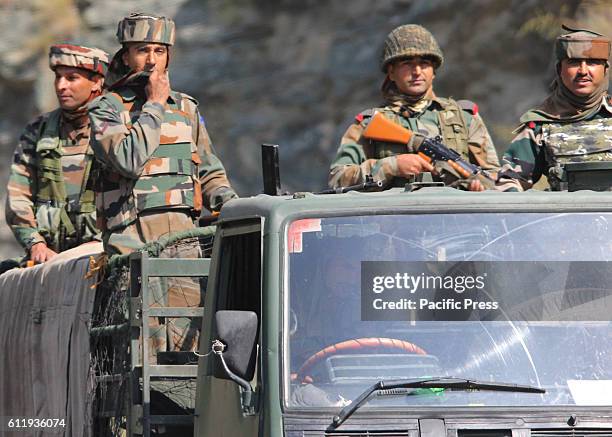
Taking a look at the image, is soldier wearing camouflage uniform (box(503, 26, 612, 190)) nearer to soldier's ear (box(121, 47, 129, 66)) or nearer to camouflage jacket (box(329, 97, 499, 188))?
camouflage jacket (box(329, 97, 499, 188))

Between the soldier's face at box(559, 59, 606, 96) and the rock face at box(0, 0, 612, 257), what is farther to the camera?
the rock face at box(0, 0, 612, 257)

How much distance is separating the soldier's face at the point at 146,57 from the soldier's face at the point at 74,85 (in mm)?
1607

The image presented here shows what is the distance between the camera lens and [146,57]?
27.7 feet

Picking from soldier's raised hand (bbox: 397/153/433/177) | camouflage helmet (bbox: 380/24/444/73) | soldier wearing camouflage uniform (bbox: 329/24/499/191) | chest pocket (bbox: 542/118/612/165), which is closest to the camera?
chest pocket (bbox: 542/118/612/165)

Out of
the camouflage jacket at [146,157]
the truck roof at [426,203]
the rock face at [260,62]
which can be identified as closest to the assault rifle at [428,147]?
the camouflage jacket at [146,157]

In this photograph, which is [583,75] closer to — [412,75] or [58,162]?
[412,75]

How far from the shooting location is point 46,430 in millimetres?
7449

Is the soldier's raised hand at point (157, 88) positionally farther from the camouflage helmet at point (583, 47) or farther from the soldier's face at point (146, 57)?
the camouflage helmet at point (583, 47)

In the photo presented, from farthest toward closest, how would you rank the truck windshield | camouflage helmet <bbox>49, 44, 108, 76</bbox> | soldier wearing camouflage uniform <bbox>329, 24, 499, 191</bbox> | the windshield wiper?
camouflage helmet <bbox>49, 44, 108, 76</bbox> → soldier wearing camouflage uniform <bbox>329, 24, 499, 191</bbox> → the truck windshield → the windshield wiper

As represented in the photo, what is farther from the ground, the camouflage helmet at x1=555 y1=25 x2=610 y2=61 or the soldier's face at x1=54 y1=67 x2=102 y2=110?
the soldier's face at x1=54 y1=67 x2=102 y2=110

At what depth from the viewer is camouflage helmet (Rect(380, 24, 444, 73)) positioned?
851 cm

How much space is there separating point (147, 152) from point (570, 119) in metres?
2.17

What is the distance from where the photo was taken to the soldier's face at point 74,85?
10.1 meters

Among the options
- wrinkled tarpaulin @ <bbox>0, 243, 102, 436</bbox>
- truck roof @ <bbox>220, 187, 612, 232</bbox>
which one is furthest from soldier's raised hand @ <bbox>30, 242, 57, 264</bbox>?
truck roof @ <bbox>220, 187, 612, 232</bbox>
